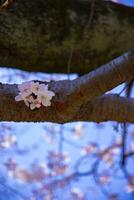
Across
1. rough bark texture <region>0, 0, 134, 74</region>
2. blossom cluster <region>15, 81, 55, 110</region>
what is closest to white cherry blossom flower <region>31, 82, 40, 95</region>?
blossom cluster <region>15, 81, 55, 110</region>

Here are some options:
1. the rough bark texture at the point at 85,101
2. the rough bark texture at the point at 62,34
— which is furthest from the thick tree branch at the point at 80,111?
the rough bark texture at the point at 62,34

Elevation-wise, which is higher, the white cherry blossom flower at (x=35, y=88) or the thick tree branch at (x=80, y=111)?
the white cherry blossom flower at (x=35, y=88)

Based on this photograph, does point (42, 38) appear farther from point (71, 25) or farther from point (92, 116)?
point (92, 116)

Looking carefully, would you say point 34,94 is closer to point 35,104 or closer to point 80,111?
point 35,104

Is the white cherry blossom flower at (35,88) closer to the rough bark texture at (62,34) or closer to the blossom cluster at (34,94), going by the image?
the blossom cluster at (34,94)

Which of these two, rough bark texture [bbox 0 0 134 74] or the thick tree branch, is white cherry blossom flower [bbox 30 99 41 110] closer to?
the thick tree branch

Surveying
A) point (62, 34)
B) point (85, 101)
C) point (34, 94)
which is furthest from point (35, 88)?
point (62, 34)

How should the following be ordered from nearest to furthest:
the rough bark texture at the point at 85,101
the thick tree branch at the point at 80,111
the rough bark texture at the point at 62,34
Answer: the rough bark texture at the point at 85,101
the thick tree branch at the point at 80,111
the rough bark texture at the point at 62,34

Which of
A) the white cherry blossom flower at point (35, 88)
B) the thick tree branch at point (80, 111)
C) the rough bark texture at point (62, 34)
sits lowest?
the thick tree branch at point (80, 111)
